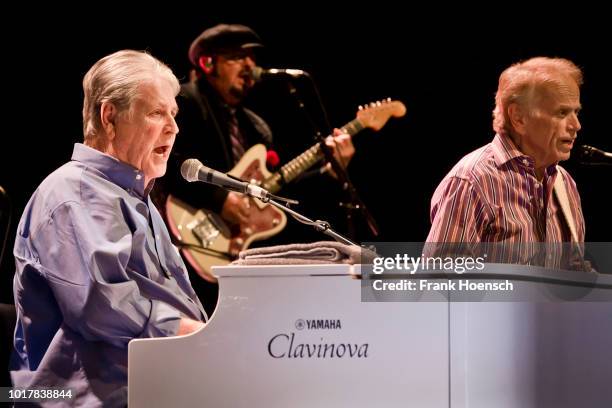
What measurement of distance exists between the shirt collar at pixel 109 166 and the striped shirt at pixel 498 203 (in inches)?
47.4

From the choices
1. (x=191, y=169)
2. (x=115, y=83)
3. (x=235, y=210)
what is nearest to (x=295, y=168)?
(x=235, y=210)

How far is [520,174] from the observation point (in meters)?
3.44

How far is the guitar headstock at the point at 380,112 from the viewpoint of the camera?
525cm

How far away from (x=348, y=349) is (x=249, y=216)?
9.73ft

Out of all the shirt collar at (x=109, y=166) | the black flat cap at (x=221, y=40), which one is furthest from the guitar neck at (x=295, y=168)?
the shirt collar at (x=109, y=166)

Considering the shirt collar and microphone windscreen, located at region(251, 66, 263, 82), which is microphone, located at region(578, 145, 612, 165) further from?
microphone windscreen, located at region(251, 66, 263, 82)

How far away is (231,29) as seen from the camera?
496cm

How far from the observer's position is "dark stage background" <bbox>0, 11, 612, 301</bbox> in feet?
15.9

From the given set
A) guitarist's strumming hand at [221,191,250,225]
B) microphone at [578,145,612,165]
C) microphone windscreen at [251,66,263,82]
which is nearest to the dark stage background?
microphone windscreen at [251,66,263,82]

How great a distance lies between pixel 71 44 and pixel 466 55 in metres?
2.29

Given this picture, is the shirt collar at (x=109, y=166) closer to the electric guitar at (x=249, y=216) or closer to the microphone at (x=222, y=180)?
the microphone at (x=222, y=180)

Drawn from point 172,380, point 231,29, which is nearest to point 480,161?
point 172,380

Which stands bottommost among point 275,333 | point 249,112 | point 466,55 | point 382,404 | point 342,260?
point 382,404

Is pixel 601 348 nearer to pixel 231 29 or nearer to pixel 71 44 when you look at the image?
pixel 231 29
